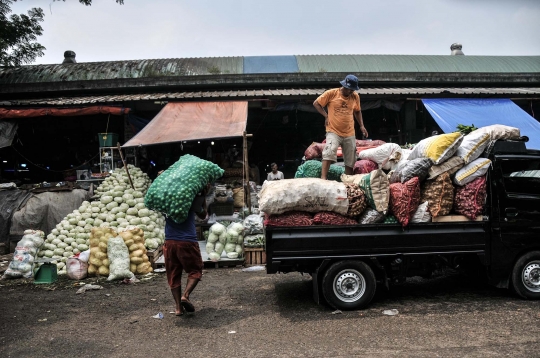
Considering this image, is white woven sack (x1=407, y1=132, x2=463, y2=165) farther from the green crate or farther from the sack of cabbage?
the green crate

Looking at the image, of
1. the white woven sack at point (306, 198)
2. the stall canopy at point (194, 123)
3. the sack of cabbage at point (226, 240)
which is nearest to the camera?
the white woven sack at point (306, 198)

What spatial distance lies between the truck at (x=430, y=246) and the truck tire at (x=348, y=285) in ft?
0.04

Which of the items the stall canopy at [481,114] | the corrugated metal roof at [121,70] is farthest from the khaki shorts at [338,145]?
the corrugated metal roof at [121,70]

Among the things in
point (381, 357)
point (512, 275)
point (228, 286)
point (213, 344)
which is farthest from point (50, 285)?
point (512, 275)

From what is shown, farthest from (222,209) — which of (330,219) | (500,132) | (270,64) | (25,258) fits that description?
(270,64)

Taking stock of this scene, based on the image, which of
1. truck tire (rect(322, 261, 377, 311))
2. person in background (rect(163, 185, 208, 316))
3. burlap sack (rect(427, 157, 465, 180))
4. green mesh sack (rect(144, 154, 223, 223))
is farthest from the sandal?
burlap sack (rect(427, 157, 465, 180))

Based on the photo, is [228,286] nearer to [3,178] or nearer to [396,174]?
[396,174]

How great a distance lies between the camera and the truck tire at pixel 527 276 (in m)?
5.79

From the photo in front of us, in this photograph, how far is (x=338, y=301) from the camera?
18.2 feet

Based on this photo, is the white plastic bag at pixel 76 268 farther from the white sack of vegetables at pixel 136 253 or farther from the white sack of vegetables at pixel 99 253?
the white sack of vegetables at pixel 136 253

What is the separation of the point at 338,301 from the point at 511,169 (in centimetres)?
283

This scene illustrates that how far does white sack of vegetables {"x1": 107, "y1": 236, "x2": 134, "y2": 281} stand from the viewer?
7.74m

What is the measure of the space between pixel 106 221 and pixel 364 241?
21.4ft

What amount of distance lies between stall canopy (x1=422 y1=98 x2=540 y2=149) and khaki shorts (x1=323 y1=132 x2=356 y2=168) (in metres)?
5.33
